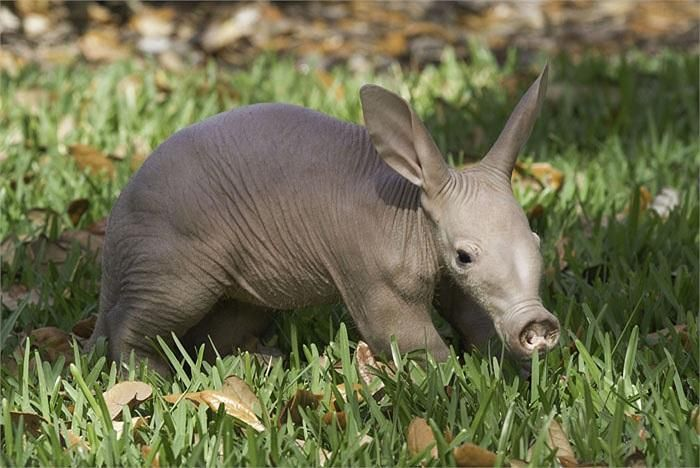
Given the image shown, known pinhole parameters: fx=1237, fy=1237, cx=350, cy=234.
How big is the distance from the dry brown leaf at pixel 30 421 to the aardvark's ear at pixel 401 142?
3.36 feet

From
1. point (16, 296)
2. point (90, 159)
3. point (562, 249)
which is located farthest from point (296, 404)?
point (90, 159)

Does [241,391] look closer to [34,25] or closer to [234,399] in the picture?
[234,399]

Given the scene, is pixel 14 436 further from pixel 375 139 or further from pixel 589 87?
pixel 589 87

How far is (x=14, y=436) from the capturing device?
2.80 metres

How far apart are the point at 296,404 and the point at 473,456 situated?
20.5 inches

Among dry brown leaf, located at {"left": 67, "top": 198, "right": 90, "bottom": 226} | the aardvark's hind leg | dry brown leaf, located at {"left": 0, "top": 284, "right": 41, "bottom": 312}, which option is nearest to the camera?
the aardvark's hind leg

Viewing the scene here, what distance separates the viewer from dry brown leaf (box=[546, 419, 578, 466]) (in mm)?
2656

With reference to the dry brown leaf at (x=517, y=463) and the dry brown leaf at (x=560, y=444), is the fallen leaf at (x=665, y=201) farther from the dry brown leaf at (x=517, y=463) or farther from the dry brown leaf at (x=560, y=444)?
the dry brown leaf at (x=517, y=463)

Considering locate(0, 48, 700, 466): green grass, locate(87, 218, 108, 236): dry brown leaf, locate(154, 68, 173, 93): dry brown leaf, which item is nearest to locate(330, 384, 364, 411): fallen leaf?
locate(0, 48, 700, 466): green grass

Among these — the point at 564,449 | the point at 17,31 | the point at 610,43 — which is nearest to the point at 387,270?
the point at 564,449

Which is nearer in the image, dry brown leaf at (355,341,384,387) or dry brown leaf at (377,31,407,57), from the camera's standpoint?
dry brown leaf at (355,341,384,387)

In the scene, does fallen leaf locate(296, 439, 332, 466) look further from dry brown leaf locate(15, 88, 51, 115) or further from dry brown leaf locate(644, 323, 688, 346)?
dry brown leaf locate(15, 88, 51, 115)

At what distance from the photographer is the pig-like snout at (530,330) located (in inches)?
111

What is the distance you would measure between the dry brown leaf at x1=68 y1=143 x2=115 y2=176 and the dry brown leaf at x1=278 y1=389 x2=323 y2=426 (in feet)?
7.14
